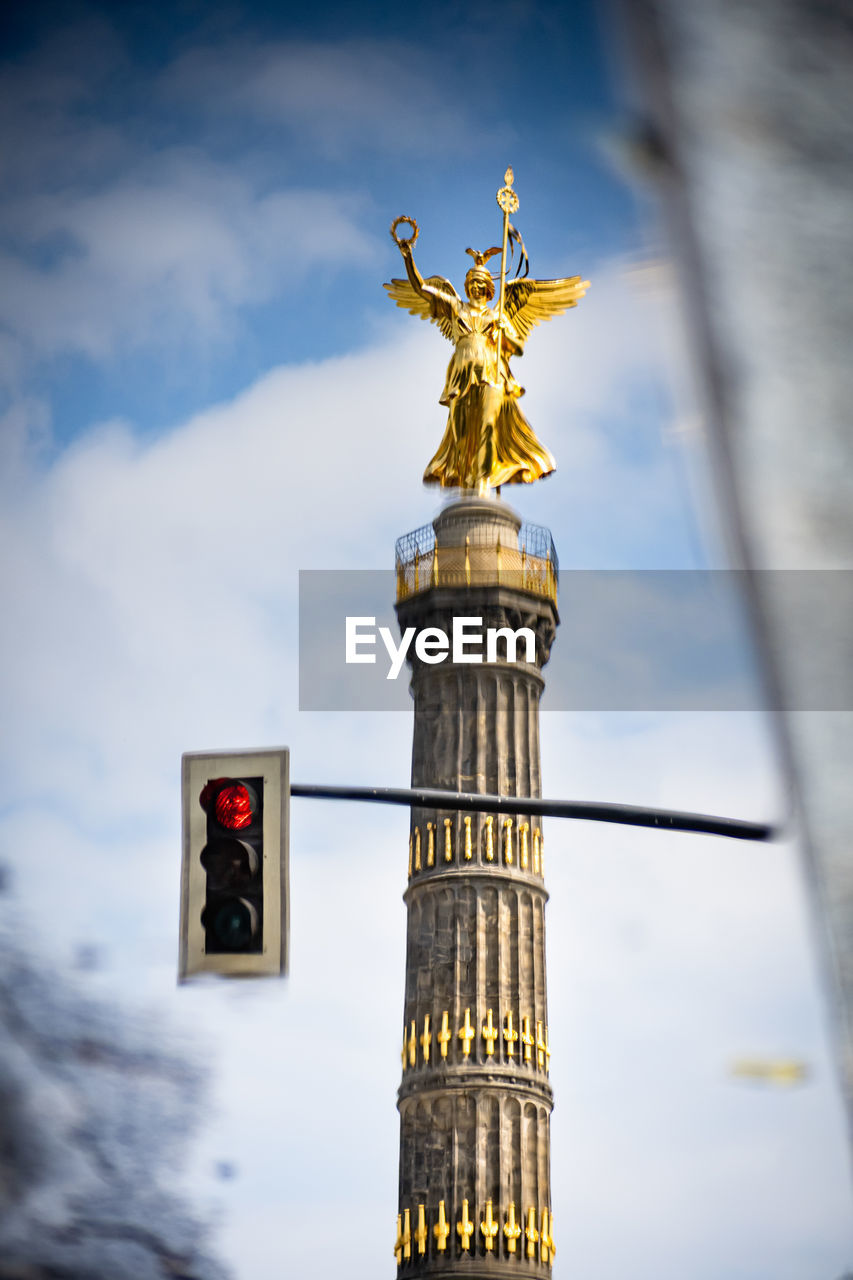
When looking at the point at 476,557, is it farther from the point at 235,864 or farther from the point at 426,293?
the point at 235,864

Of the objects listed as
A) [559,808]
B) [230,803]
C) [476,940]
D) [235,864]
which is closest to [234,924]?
[235,864]

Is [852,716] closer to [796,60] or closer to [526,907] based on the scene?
[796,60]

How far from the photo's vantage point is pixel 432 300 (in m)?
29.5

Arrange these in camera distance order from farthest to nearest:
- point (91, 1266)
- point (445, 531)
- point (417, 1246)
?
1. point (445, 531)
2. point (417, 1246)
3. point (91, 1266)

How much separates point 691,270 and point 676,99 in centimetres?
17

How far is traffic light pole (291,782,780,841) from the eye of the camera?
579cm

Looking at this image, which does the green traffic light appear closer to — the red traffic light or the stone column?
the red traffic light

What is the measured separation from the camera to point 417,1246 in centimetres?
2277

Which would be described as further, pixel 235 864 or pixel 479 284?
pixel 479 284

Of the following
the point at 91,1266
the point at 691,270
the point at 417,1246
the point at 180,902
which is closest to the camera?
the point at 691,270

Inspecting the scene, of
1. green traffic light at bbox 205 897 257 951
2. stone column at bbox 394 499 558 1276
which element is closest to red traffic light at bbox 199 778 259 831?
green traffic light at bbox 205 897 257 951

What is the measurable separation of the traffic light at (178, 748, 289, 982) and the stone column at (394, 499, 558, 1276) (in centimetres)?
1789

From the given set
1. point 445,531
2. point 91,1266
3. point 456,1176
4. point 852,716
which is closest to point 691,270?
point 852,716

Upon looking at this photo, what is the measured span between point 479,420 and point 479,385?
765mm
